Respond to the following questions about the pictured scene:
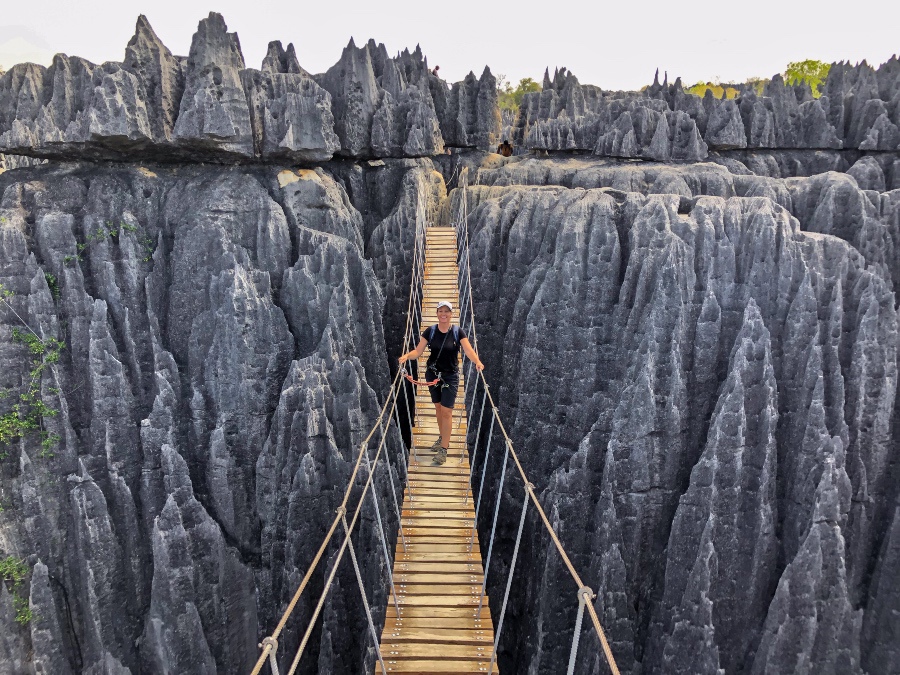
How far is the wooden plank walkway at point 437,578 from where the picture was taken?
402cm

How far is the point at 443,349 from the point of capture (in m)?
5.72

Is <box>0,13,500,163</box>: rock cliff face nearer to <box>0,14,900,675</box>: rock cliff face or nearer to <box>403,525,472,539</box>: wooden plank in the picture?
<box>0,14,900,675</box>: rock cliff face

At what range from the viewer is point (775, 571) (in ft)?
25.3

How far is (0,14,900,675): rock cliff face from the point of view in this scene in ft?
25.4

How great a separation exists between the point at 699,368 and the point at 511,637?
4993mm

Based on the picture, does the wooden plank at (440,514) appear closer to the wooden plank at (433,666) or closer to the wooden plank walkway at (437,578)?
the wooden plank walkway at (437,578)

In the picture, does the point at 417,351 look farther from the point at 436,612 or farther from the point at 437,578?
the point at 436,612

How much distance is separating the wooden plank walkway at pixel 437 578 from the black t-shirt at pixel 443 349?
3.50ft

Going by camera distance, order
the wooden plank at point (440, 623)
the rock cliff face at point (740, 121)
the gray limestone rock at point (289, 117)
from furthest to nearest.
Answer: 1. the rock cliff face at point (740, 121)
2. the gray limestone rock at point (289, 117)
3. the wooden plank at point (440, 623)

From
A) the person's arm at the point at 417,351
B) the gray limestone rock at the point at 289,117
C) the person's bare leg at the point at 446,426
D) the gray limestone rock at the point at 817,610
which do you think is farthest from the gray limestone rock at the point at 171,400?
the gray limestone rock at the point at 817,610

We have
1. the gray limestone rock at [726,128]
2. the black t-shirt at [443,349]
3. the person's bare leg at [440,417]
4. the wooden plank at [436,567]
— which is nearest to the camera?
the wooden plank at [436,567]

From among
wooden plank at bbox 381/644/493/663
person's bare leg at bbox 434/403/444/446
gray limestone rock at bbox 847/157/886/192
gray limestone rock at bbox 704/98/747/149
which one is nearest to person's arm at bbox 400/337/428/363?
person's bare leg at bbox 434/403/444/446

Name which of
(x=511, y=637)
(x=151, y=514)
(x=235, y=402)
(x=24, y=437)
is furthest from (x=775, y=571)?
(x=24, y=437)

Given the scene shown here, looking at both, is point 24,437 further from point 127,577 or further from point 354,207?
point 354,207
